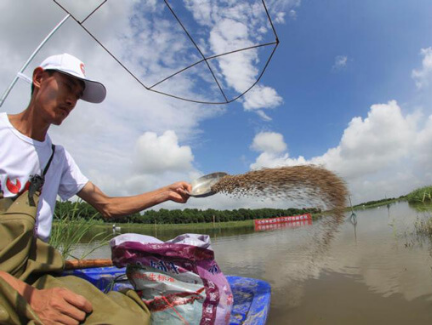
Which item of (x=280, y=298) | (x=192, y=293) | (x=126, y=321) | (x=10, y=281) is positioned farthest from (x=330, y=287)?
(x=10, y=281)

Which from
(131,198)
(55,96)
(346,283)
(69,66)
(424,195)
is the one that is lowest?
(346,283)

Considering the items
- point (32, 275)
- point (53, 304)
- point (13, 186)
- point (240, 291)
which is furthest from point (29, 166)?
point (240, 291)

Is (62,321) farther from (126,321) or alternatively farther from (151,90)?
(151,90)

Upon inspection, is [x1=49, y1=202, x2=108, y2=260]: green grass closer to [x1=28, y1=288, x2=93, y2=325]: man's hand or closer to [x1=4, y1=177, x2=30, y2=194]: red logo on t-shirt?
[x1=4, y1=177, x2=30, y2=194]: red logo on t-shirt

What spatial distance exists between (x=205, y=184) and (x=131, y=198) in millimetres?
542

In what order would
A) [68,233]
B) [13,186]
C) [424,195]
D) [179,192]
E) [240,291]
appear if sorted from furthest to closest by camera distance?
1. [424,195]
2. [68,233]
3. [240,291]
4. [179,192]
5. [13,186]

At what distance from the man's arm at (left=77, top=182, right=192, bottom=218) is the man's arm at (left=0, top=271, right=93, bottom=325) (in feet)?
2.79

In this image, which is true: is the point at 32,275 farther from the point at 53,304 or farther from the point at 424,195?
the point at 424,195

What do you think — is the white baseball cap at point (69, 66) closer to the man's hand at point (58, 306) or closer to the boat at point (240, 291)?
the man's hand at point (58, 306)

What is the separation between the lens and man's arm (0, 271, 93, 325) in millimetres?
915

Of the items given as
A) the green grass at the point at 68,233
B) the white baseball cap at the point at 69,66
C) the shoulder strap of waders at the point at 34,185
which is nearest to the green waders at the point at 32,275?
the shoulder strap of waders at the point at 34,185

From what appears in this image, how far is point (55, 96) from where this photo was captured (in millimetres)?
1371

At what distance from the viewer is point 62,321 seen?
91cm

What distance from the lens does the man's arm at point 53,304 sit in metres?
0.92
